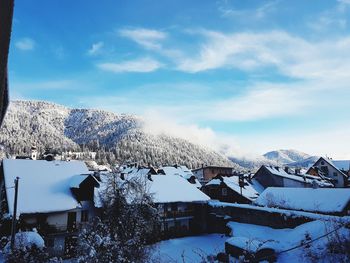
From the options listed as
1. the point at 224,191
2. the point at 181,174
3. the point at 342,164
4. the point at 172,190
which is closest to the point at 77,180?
the point at 172,190

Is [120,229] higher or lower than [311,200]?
lower

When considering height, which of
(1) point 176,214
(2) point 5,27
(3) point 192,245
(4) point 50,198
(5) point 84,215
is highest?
(2) point 5,27

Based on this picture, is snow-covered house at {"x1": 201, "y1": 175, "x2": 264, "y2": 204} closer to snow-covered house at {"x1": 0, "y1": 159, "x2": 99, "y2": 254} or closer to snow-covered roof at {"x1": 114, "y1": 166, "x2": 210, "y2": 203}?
snow-covered roof at {"x1": 114, "y1": 166, "x2": 210, "y2": 203}

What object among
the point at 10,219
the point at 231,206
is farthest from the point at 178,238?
the point at 10,219

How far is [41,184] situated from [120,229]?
13633mm

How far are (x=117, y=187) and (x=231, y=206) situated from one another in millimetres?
18622

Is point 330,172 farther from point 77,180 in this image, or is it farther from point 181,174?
point 77,180

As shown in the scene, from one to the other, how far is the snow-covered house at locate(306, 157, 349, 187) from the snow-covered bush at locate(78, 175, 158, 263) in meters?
53.7

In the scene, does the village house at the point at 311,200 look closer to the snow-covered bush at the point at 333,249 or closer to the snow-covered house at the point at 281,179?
the snow-covered bush at the point at 333,249

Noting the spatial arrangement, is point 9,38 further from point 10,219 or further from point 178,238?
point 178,238

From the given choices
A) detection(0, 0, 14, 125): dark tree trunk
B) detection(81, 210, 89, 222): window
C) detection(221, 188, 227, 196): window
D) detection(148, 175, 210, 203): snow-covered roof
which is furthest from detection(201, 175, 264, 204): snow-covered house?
detection(0, 0, 14, 125): dark tree trunk

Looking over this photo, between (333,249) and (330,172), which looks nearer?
(333,249)

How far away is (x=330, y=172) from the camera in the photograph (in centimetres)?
7725

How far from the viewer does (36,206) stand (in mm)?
31453
